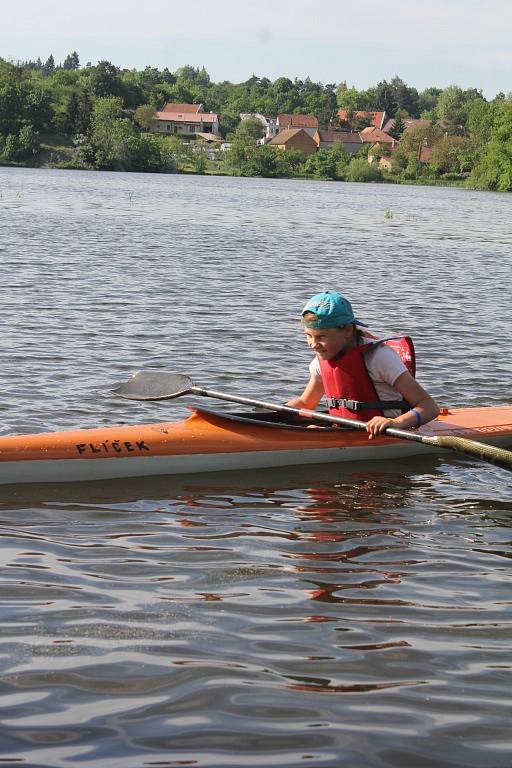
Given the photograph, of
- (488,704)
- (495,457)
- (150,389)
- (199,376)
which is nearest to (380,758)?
(488,704)

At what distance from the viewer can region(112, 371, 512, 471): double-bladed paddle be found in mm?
6148

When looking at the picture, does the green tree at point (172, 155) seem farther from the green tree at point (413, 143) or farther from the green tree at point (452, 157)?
the green tree at point (452, 157)

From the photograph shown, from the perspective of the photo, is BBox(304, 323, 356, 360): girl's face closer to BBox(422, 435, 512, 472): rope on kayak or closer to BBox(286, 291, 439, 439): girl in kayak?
BBox(286, 291, 439, 439): girl in kayak

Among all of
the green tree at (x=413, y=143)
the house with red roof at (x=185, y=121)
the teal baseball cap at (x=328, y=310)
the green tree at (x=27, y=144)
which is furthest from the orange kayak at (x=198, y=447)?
the house with red roof at (x=185, y=121)

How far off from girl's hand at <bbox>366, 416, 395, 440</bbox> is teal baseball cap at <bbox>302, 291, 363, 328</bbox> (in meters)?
0.64

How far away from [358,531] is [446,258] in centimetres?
1872

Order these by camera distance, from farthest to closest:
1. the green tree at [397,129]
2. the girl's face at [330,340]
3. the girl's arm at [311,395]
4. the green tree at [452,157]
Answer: the green tree at [397,129]
the green tree at [452,157]
the girl's arm at [311,395]
the girl's face at [330,340]

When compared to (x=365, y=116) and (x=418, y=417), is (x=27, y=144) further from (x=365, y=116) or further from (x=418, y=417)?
(x=365, y=116)

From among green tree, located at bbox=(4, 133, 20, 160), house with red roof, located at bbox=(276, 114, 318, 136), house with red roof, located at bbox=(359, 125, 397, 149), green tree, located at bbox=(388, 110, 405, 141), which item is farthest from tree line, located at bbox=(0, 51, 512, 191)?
green tree, located at bbox=(388, 110, 405, 141)

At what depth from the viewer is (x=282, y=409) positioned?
709 cm

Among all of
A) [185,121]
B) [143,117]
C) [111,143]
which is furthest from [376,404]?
[185,121]

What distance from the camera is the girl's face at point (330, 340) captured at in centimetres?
654

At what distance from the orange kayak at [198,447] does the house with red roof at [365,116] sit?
17398cm

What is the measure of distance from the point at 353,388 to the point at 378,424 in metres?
0.39
